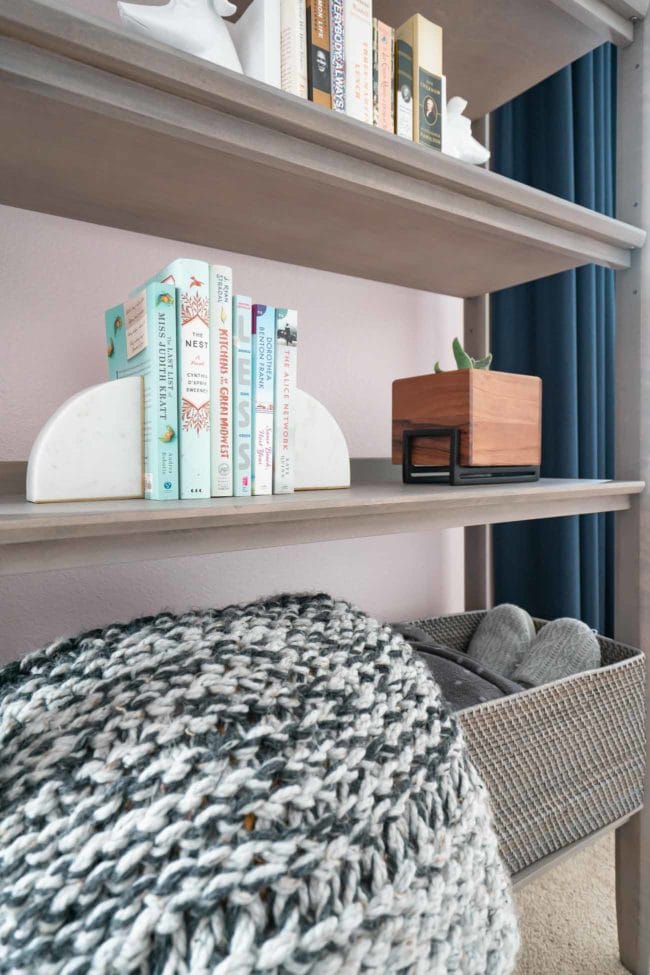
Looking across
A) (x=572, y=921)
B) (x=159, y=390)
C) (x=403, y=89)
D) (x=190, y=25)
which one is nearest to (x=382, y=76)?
(x=403, y=89)

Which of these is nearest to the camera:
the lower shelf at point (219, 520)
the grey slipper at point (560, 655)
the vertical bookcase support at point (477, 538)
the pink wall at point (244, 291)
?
the lower shelf at point (219, 520)

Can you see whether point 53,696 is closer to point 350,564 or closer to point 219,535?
point 219,535

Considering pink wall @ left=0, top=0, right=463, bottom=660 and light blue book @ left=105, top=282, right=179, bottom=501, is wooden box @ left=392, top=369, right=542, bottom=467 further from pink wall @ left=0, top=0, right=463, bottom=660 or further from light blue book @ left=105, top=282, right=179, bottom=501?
light blue book @ left=105, top=282, right=179, bottom=501

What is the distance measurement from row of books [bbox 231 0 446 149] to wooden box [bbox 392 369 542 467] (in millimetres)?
332

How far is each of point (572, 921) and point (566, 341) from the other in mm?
1111

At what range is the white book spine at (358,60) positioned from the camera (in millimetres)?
754

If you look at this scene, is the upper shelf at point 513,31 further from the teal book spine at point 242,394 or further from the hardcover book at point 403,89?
the teal book spine at point 242,394

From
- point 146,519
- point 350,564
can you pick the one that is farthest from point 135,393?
point 350,564

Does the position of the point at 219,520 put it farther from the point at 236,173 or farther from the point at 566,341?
the point at 566,341

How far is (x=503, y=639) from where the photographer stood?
3.67 ft

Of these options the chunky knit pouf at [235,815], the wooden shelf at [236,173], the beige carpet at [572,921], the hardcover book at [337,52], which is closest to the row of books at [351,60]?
the hardcover book at [337,52]

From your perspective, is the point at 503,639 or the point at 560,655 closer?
the point at 560,655

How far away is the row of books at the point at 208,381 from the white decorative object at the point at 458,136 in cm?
43

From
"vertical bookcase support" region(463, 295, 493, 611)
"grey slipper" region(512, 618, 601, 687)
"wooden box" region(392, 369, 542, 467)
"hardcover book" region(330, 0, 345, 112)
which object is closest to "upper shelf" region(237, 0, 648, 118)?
"hardcover book" region(330, 0, 345, 112)
